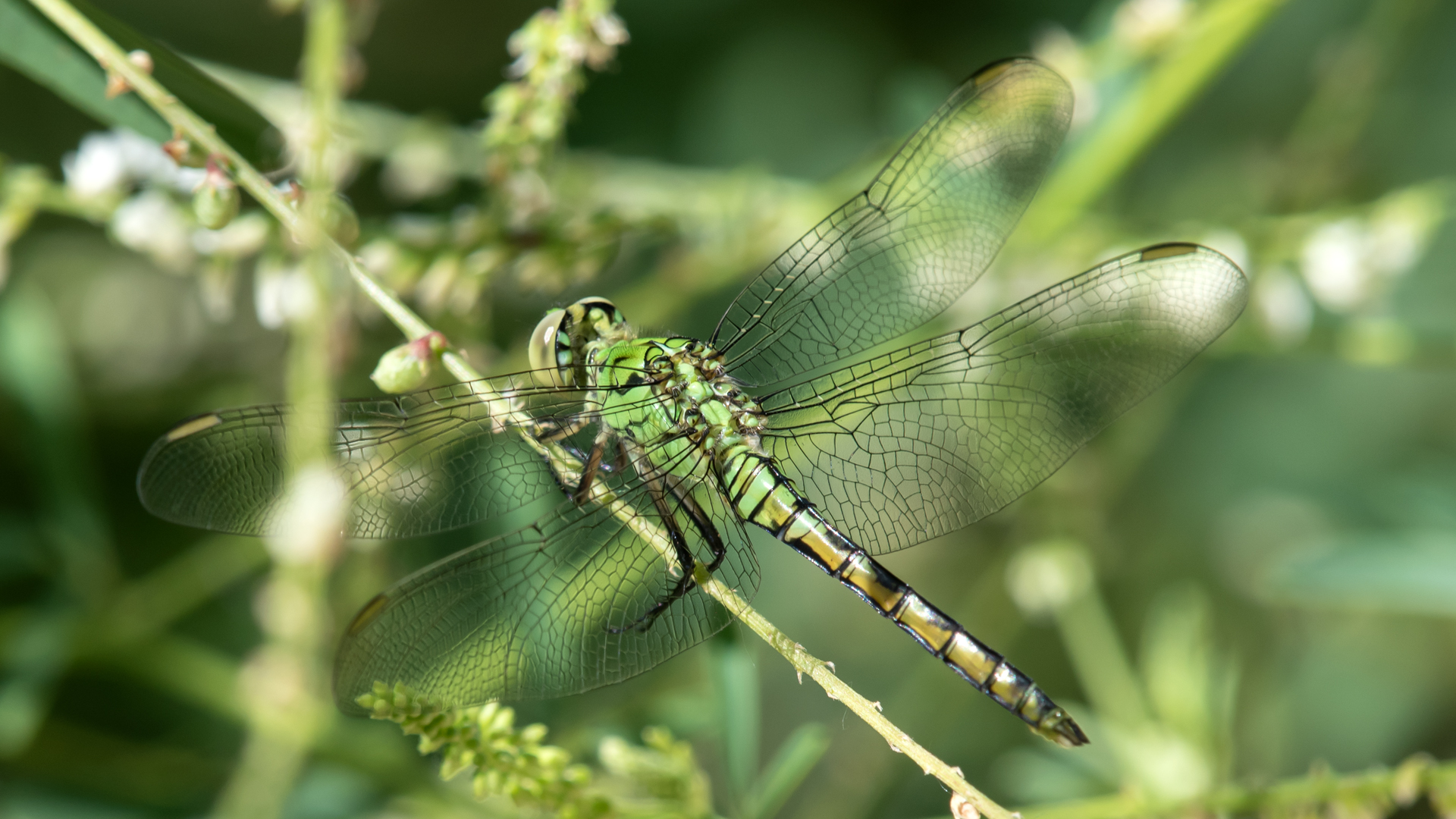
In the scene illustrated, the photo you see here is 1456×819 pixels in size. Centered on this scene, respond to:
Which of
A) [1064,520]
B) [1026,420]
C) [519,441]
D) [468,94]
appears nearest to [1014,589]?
[1064,520]

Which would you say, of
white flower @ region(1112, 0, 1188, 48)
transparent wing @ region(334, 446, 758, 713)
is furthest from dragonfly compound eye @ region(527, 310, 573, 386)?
white flower @ region(1112, 0, 1188, 48)

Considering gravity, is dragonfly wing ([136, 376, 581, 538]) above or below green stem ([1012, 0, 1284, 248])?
below

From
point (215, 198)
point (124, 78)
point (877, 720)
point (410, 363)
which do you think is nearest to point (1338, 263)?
point (877, 720)

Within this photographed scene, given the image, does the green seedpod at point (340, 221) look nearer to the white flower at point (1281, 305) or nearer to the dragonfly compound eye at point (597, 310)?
the dragonfly compound eye at point (597, 310)

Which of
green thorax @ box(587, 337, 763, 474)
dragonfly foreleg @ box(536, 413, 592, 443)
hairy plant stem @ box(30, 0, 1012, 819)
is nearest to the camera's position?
hairy plant stem @ box(30, 0, 1012, 819)

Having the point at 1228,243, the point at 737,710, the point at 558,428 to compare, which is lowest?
the point at 737,710

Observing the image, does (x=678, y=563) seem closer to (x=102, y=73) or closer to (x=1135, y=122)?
(x=102, y=73)

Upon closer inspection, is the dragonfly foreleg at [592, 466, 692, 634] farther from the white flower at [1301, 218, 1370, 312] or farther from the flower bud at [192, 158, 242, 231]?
the white flower at [1301, 218, 1370, 312]
